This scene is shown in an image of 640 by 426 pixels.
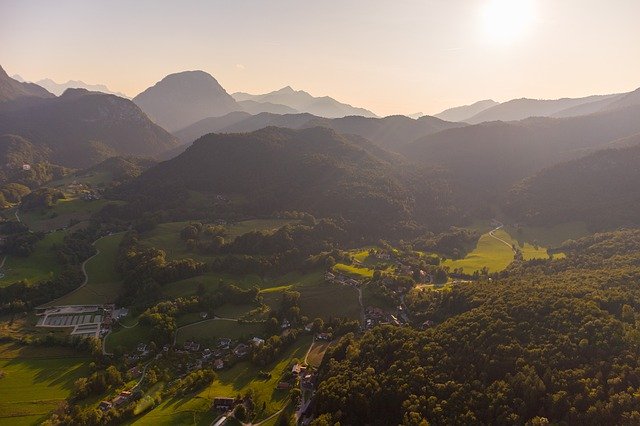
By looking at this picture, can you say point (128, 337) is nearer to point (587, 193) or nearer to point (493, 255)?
point (493, 255)

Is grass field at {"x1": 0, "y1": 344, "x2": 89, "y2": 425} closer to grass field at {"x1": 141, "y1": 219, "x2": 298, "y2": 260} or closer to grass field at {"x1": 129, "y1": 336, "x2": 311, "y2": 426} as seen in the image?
grass field at {"x1": 129, "y1": 336, "x2": 311, "y2": 426}

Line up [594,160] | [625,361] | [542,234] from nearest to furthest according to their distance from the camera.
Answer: [625,361], [542,234], [594,160]

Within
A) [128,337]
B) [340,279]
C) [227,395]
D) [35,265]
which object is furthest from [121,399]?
[35,265]

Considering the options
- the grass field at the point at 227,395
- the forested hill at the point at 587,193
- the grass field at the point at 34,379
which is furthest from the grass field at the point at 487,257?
the grass field at the point at 34,379

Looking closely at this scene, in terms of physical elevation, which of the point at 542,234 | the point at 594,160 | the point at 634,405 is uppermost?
the point at 594,160

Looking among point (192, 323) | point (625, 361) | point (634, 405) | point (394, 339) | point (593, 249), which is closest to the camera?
point (634, 405)

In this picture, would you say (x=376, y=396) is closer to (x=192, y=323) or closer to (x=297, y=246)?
(x=192, y=323)

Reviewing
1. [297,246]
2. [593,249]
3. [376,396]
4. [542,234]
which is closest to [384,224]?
[297,246]
